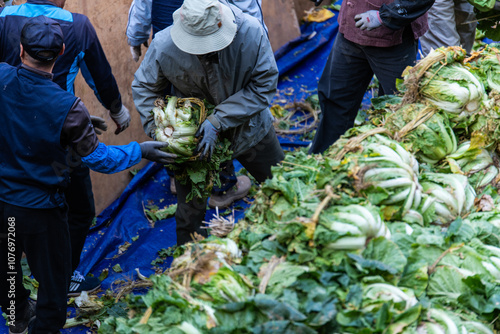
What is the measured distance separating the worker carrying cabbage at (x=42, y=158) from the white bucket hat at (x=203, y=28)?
71 cm

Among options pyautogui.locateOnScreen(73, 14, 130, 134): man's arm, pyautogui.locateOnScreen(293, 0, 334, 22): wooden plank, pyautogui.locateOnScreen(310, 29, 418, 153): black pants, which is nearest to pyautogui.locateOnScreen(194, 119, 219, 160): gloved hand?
pyautogui.locateOnScreen(73, 14, 130, 134): man's arm

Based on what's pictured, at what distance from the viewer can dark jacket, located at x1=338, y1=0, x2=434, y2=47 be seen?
13.7ft

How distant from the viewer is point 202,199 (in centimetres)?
407

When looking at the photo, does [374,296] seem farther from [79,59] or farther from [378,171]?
[79,59]

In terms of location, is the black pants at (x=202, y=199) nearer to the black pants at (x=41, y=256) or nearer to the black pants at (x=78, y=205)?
the black pants at (x=78, y=205)

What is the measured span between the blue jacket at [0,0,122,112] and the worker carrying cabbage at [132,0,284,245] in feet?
1.63

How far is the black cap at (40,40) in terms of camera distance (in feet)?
9.88

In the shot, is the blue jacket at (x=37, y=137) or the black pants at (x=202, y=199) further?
the black pants at (x=202, y=199)

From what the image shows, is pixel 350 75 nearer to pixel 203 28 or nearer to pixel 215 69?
pixel 215 69

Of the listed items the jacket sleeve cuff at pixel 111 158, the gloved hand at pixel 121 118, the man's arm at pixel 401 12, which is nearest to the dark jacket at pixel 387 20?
the man's arm at pixel 401 12

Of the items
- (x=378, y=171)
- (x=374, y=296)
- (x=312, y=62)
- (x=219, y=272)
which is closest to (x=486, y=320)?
(x=374, y=296)

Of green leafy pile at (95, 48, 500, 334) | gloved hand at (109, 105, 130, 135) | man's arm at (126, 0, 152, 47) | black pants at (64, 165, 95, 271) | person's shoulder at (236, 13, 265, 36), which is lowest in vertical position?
black pants at (64, 165, 95, 271)

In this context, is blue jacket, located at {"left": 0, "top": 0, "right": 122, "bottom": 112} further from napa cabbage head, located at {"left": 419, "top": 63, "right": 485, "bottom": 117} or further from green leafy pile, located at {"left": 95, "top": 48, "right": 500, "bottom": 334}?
napa cabbage head, located at {"left": 419, "top": 63, "right": 485, "bottom": 117}

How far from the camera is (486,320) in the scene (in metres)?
2.41
